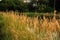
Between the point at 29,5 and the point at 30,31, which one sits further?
the point at 29,5

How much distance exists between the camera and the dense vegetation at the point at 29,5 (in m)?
25.1

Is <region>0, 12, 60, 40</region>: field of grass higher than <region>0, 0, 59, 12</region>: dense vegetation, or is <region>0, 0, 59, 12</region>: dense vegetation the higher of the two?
<region>0, 12, 60, 40</region>: field of grass

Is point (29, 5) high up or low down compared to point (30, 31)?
down

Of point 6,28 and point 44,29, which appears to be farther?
point 6,28

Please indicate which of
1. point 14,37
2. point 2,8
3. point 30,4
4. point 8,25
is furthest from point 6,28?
point 30,4

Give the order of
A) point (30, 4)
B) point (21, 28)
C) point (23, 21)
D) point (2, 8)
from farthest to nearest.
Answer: point (30, 4)
point (2, 8)
point (23, 21)
point (21, 28)

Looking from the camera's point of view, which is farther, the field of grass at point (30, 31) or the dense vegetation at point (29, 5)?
the dense vegetation at point (29, 5)

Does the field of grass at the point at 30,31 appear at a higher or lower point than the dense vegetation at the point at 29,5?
higher

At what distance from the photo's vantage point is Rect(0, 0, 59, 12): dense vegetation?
2506 centimetres

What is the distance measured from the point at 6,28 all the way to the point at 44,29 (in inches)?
40.8

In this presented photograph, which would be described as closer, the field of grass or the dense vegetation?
the field of grass

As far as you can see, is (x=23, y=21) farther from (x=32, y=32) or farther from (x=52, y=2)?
(x=52, y=2)

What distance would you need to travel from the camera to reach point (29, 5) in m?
26.3

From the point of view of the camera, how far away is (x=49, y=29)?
6.00 m
